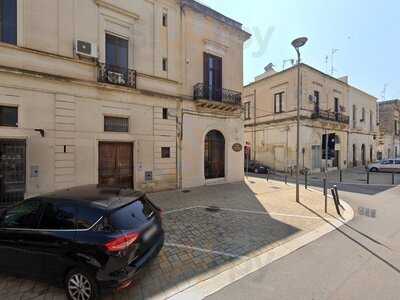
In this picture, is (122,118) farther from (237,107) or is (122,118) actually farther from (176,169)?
(237,107)

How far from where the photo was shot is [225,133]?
14.5m

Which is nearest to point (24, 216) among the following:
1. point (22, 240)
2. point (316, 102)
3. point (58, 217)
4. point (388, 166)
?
point (22, 240)

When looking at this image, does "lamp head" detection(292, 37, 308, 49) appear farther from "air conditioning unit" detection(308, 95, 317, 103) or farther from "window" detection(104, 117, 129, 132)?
"air conditioning unit" detection(308, 95, 317, 103)

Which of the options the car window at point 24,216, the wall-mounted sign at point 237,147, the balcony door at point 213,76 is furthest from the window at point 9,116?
the wall-mounted sign at point 237,147

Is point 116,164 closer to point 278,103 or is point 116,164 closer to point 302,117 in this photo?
point 302,117

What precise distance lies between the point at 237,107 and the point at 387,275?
11617mm

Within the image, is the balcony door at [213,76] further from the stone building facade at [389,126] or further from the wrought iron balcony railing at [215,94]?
the stone building facade at [389,126]

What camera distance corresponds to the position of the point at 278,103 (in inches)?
915

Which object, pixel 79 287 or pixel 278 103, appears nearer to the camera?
pixel 79 287

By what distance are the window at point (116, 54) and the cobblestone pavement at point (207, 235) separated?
5.82 metres

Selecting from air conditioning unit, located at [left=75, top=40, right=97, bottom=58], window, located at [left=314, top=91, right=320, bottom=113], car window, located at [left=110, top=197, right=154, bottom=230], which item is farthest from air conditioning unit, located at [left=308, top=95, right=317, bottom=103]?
car window, located at [left=110, top=197, right=154, bottom=230]

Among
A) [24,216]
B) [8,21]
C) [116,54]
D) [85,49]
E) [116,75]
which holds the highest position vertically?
[8,21]

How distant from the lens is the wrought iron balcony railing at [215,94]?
12719 mm

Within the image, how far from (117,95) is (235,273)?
8.61 meters
